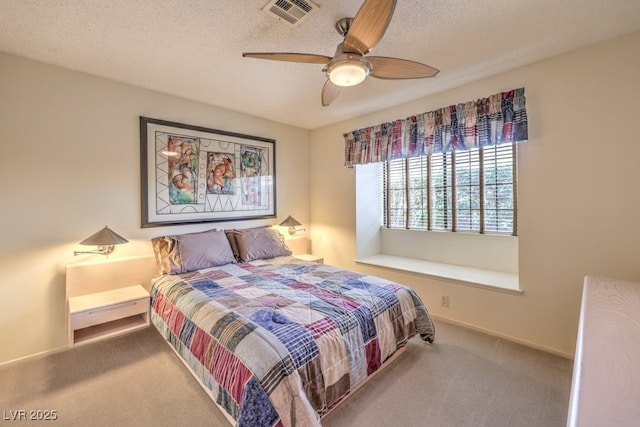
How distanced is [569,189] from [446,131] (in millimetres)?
1157

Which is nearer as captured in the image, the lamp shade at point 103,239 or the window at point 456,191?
the lamp shade at point 103,239

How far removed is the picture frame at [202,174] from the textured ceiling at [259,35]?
56 cm

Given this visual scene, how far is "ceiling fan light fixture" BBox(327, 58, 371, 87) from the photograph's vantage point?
1617mm

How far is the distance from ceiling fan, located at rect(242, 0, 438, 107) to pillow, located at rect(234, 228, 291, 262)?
206cm

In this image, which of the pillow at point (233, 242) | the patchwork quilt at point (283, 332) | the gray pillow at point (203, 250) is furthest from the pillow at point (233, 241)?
the patchwork quilt at point (283, 332)

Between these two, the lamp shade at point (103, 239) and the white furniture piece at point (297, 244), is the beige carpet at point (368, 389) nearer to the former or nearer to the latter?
the lamp shade at point (103, 239)

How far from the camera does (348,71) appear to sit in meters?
1.66

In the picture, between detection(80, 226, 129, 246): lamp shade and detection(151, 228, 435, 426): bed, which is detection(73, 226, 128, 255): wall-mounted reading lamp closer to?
detection(80, 226, 129, 246): lamp shade

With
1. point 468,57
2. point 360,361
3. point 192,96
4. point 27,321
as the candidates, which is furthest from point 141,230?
point 468,57

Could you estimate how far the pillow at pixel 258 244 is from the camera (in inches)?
124

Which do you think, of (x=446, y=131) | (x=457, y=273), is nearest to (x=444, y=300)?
(x=457, y=273)

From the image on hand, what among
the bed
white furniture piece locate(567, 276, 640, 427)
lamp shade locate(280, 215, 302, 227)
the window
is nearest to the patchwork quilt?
the bed

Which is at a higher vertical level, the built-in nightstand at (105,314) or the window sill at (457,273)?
the window sill at (457,273)

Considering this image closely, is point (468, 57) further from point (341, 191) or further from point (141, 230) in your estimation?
point (141, 230)
